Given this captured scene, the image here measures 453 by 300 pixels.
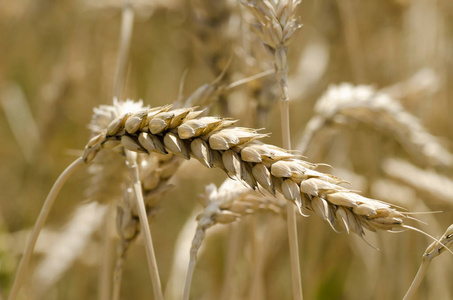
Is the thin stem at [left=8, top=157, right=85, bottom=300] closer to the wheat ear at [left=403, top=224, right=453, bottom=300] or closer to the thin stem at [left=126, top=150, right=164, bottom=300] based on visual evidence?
the thin stem at [left=126, top=150, right=164, bottom=300]

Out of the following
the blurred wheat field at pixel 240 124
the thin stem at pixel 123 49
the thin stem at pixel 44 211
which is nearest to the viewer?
the thin stem at pixel 44 211

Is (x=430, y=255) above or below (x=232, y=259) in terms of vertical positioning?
above

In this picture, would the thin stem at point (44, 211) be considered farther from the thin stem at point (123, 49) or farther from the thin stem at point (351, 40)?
the thin stem at point (351, 40)

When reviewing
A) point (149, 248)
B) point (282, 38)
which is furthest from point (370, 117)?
point (149, 248)

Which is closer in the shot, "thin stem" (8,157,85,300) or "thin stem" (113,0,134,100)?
"thin stem" (8,157,85,300)

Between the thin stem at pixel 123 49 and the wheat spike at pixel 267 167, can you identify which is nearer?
the wheat spike at pixel 267 167

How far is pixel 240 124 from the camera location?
161 centimetres

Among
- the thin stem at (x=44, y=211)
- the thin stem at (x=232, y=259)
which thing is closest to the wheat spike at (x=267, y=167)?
the thin stem at (x=44, y=211)

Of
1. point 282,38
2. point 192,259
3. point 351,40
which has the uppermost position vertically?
point 351,40

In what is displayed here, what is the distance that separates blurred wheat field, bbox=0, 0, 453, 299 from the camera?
1.36 metres

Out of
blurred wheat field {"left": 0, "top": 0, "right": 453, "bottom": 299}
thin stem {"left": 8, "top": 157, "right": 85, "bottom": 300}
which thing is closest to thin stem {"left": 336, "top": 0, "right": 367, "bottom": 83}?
blurred wheat field {"left": 0, "top": 0, "right": 453, "bottom": 299}

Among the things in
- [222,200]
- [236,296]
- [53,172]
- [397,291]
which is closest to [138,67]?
[53,172]

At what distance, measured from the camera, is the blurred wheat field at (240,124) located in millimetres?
1360

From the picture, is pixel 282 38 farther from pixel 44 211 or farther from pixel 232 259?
pixel 232 259
